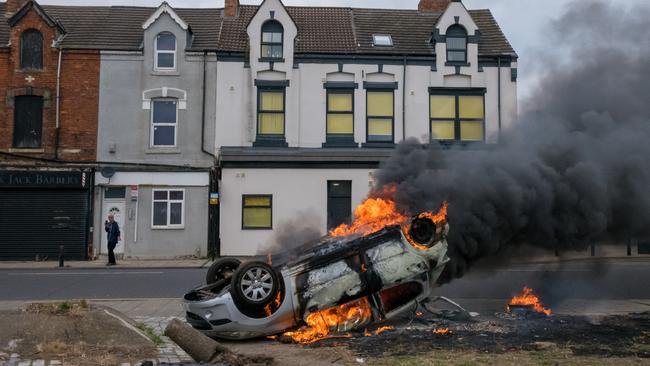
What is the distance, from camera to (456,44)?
76.0 feet

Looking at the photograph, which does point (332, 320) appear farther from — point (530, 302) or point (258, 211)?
point (258, 211)

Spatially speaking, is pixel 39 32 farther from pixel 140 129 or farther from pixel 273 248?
pixel 273 248

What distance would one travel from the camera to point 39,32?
22.4 meters

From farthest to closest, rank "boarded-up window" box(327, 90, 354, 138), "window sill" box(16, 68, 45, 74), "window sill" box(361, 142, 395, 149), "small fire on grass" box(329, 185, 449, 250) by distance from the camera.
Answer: "boarded-up window" box(327, 90, 354, 138)
"window sill" box(361, 142, 395, 149)
"window sill" box(16, 68, 45, 74)
"small fire on grass" box(329, 185, 449, 250)

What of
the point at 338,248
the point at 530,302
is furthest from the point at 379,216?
the point at 530,302

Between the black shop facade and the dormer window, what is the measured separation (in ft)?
38.5

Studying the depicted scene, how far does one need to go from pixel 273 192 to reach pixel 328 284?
14.3 meters

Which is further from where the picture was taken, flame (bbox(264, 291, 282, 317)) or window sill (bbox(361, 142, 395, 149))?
window sill (bbox(361, 142, 395, 149))

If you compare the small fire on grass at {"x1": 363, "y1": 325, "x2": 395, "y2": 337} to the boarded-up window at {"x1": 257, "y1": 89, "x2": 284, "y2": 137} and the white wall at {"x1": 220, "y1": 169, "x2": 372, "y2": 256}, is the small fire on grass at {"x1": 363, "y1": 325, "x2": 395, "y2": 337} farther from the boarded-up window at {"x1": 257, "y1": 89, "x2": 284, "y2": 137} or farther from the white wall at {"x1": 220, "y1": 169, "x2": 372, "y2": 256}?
the boarded-up window at {"x1": 257, "y1": 89, "x2": 284, "y2": 137}

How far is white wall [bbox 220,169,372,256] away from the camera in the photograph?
21750 millimetres

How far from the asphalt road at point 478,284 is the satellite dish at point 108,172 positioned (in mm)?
5754

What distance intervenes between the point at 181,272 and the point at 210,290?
9.65 metres

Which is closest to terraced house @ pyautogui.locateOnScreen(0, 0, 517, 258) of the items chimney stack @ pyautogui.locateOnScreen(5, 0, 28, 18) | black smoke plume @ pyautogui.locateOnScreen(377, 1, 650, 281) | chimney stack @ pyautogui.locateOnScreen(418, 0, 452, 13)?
chimney stack @ pyautogui.locateOnScreen(5, 0, 28, 18)

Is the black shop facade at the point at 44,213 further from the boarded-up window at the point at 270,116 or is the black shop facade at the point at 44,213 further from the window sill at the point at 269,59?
the window sill at the point at 269,59
